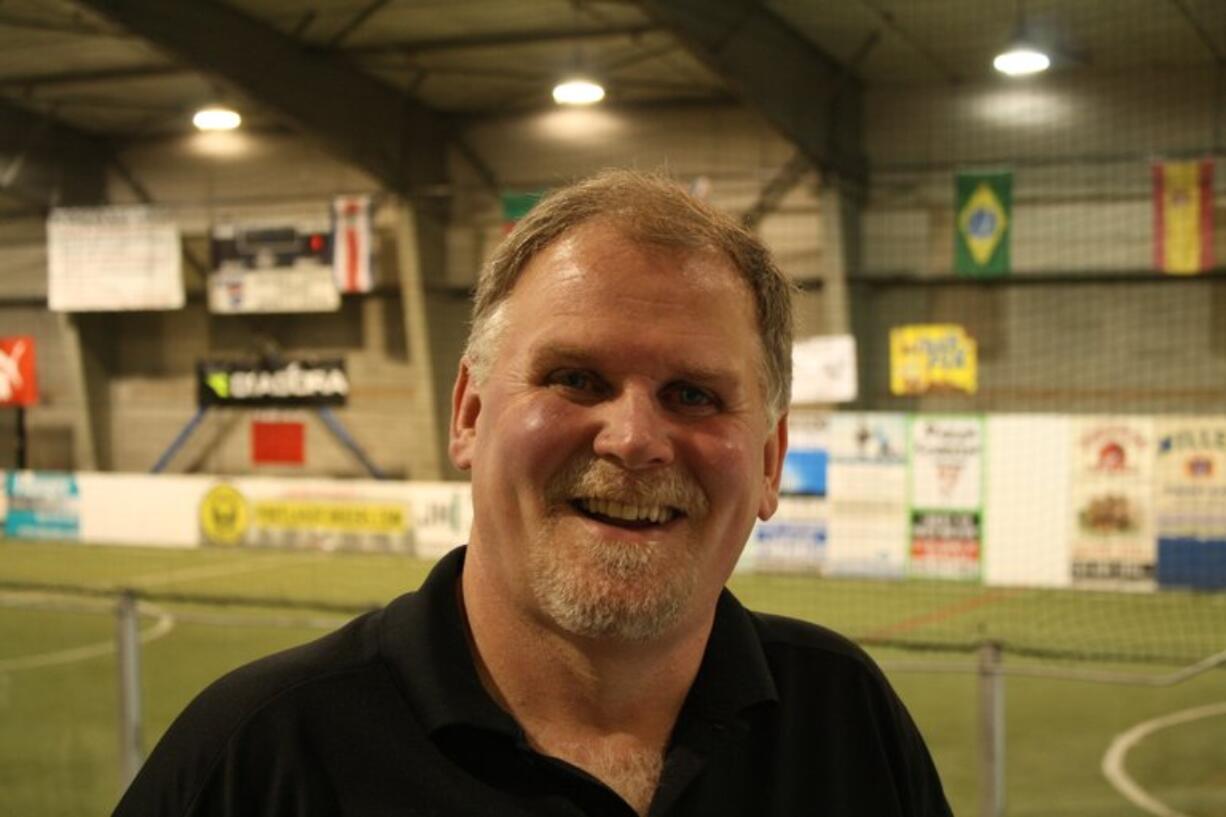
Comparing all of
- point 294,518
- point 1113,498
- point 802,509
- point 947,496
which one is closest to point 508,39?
point 294,518

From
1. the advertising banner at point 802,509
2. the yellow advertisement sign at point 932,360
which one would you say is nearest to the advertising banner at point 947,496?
the advertising banner at point 802,509

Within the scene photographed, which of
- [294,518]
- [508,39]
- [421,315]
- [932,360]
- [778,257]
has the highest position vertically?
[508,39]

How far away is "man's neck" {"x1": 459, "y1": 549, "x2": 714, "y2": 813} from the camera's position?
175cm

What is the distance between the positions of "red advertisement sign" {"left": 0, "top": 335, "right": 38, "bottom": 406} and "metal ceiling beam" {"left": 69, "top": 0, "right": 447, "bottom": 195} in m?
4.08

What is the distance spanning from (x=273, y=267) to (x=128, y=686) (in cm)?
1392

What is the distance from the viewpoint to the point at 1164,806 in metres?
6.50

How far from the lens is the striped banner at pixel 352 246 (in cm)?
1786

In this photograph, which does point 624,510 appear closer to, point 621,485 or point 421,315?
point 621,485

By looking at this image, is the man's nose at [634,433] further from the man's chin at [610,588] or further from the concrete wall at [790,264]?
the concrete wall at [790,264]

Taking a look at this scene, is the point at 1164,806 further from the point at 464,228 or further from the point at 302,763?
the point at 464,228

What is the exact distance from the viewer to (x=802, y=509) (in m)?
13.3

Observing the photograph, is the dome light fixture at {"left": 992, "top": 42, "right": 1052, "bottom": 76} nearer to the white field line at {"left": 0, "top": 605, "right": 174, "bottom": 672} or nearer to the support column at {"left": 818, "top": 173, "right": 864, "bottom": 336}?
the support column at {"left": 818, "top": 173, "right": 864, "bottom": 336}

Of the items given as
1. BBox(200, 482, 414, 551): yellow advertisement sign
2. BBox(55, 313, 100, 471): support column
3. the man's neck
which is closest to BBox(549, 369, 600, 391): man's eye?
the man's neck

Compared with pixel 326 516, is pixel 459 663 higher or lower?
higher
